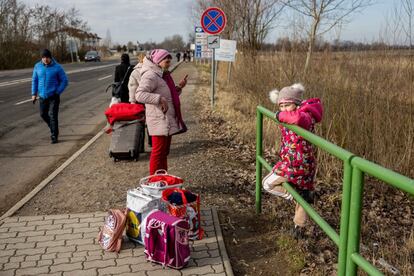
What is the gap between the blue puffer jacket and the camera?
28.0 feet

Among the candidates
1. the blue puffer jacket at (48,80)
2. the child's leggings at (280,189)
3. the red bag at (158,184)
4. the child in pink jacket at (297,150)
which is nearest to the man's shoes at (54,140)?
the blue puffer jacket at (48,80)

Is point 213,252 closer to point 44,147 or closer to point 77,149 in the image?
point 77,149

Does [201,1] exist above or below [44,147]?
above

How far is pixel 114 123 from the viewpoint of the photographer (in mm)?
7336

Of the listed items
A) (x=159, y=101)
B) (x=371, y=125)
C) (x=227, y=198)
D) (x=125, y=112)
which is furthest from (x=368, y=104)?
(x=125, y=112)

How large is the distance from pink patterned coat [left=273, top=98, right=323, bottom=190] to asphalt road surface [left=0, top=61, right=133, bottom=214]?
Answer: 11.9 ft

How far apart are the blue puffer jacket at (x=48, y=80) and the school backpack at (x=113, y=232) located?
206 inches

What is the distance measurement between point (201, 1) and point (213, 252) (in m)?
26.3

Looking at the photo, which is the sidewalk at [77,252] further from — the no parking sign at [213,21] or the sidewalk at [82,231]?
the no parking sign at [213,21]

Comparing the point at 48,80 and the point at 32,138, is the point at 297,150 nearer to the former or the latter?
the point at 48,80

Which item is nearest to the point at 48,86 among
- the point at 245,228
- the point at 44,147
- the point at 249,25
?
the point at 44,147

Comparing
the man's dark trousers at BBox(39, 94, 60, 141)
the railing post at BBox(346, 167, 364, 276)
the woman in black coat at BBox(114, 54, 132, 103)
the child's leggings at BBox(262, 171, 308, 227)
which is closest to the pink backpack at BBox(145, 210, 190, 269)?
the child's leggings at BBox(262, 171, 308, 227)

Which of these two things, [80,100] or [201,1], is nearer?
[80,100]

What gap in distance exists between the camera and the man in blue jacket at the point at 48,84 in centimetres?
855
